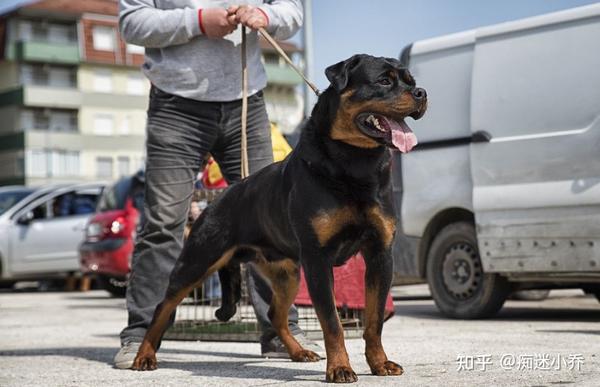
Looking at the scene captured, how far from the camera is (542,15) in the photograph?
8828 millimetres

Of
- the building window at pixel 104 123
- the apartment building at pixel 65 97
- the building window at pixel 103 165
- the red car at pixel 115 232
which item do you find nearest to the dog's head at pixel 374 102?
the red car at pixel 115 232

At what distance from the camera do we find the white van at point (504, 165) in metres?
8.48

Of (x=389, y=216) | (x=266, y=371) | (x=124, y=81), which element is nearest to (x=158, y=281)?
(x=266, y=371)

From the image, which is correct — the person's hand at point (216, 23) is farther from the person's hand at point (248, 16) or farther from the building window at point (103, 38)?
the building window at point (103, 38)

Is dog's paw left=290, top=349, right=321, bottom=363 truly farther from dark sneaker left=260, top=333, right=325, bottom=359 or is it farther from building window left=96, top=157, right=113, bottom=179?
building window left=96, top=157, right=113, bottom=179

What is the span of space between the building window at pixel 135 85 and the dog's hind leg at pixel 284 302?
70.6m

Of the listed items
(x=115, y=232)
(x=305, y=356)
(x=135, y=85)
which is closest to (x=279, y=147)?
(x=305, y=356)

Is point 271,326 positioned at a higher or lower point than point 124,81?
lower

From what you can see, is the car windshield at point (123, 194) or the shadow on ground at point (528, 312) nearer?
the shadow on ground at point (528, 312)

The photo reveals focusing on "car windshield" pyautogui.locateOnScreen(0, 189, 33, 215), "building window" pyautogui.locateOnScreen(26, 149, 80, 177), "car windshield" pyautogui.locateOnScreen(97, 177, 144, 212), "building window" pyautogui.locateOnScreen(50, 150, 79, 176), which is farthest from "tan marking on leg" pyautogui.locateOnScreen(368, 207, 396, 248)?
"building window" pyautogui.locateOnScreen(50, 150, 79, 176)

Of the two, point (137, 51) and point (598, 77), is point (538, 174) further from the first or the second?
point (137, 51)

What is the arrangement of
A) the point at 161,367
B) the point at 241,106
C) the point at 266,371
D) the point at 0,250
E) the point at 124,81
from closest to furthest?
the point at 266,371 → the point at 161,367 → the point at 241,106 → the point at 0,250 → the point at 124,81

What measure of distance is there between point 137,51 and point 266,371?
240ft

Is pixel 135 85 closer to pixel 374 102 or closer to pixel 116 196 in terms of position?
pixel 116 196
